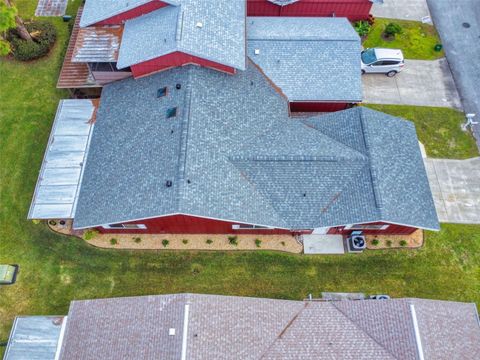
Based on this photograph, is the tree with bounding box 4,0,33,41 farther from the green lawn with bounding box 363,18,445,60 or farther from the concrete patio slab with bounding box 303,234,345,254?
the green lawn with bounding box 363,18,445,60

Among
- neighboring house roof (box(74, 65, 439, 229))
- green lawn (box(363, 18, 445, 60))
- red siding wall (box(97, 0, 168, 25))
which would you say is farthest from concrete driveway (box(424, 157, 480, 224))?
red siding wall (box(97, 0, 168, 25))

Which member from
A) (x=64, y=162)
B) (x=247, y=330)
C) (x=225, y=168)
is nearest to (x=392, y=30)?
(x=225, y=168)

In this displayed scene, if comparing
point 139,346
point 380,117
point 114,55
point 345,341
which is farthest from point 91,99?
point 345,341

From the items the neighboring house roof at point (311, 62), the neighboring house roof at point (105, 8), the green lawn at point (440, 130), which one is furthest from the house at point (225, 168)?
the neighboring house roof at point (105, 8)

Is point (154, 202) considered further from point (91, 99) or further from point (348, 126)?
point (348, 126)

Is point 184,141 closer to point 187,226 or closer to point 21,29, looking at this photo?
point 187,226
